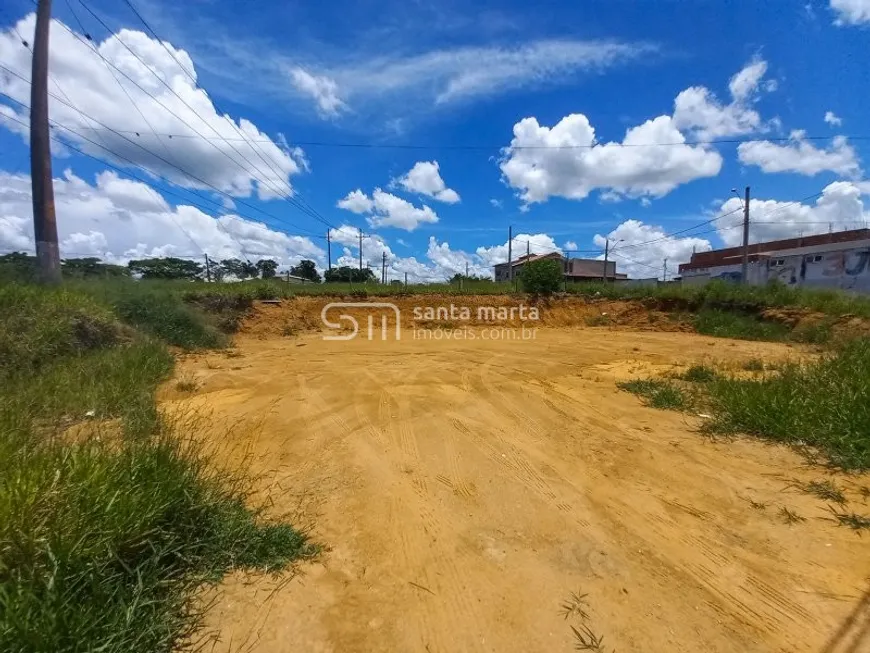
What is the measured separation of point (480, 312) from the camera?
17078 millimetres

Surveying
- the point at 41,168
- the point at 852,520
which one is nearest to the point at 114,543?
the point at 852,520

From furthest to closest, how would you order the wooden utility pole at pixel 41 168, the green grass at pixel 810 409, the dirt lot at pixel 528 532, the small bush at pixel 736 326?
the small bush at pixel 736 326 < the wooden utility pole at pixel 41 168 < the green grass at pixel 810 409 < the dirt lot at pixel 528 532

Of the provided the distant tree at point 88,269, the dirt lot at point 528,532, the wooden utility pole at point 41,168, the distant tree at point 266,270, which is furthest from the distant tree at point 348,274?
the dirt lot at point 528,532

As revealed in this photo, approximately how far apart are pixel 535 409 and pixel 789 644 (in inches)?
139

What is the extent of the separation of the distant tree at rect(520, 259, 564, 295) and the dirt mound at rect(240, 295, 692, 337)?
0.51 metres

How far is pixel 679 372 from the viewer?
24.5 feet

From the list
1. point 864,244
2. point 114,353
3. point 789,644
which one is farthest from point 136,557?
point 864,244

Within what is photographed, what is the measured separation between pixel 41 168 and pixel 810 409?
41.2 ft

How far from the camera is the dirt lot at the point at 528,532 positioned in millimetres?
2035

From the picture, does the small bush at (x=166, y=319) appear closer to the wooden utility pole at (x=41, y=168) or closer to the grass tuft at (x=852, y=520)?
the wooden utility pole at (x=41, y=168)

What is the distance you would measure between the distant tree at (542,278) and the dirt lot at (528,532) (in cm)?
1247

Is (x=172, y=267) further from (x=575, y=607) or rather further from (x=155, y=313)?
(x=575, y=607)

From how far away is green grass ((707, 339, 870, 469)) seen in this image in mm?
3920

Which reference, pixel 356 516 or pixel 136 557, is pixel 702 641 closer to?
pixel 356 516
